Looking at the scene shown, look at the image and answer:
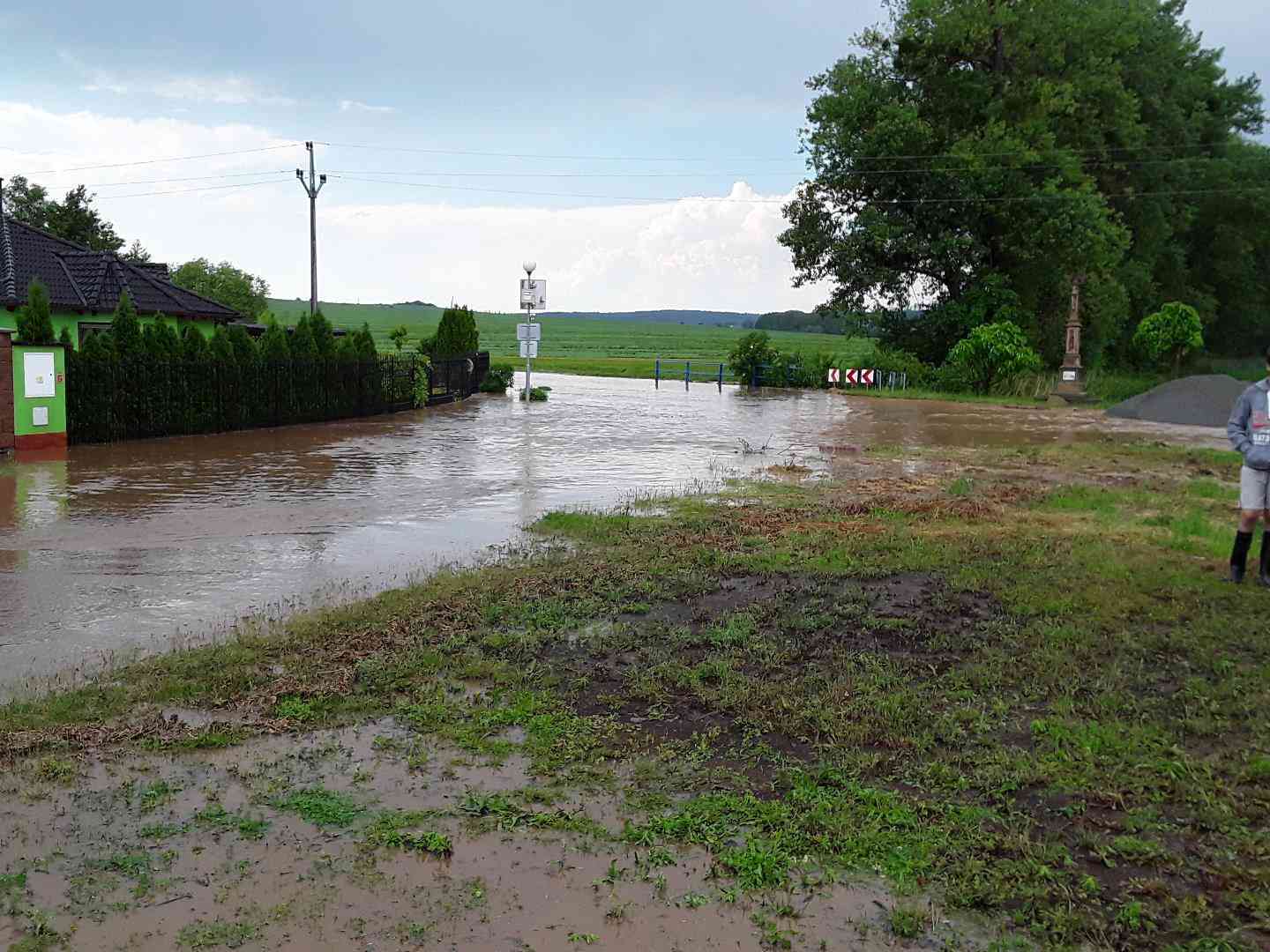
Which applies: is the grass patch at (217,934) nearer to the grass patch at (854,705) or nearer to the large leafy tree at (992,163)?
the grass patch at (854,705)

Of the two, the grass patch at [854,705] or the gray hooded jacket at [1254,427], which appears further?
the gray hooded jacket at [1254,427]

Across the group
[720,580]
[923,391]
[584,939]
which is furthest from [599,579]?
[923,391]

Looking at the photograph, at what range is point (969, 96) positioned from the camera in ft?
142

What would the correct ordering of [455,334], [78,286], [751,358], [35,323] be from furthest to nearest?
[751,358]
[455,334]
[78,286]
[35,323]

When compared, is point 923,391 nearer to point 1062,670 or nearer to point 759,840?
point 1062,670

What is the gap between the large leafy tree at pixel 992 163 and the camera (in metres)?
40.7

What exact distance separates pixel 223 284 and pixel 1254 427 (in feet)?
160

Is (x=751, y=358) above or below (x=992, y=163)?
below

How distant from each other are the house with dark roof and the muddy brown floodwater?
826 cm

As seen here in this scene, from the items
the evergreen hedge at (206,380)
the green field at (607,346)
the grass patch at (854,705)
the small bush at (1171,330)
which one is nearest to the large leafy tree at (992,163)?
the small bush at (1171,330)

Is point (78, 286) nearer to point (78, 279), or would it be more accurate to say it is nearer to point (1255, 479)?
point (78, 279)

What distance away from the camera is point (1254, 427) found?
28.4 ft

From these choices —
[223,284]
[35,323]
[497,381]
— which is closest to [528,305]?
[497,381]

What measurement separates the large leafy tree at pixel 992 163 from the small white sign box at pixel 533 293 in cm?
1510
